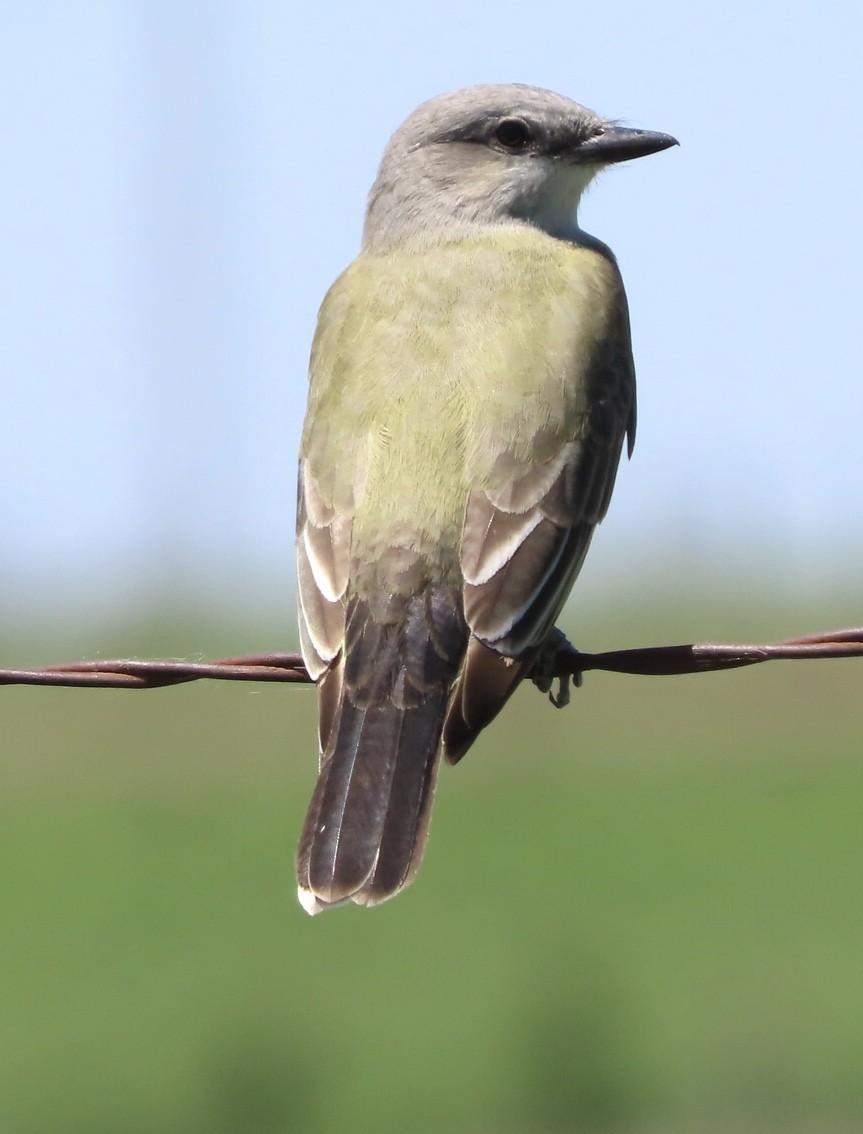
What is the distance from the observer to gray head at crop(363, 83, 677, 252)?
859 centimetres

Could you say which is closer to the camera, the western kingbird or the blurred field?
the western kingbird

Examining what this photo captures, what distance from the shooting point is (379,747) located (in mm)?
6520

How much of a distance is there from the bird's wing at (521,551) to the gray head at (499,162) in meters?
1.24

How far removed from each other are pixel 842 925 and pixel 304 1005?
18.4 feet

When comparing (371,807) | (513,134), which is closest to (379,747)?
(371,807)

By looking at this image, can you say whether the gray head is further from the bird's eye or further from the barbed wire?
the barbed wire

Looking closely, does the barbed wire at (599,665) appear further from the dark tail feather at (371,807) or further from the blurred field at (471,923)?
the blurred field at (471,923)

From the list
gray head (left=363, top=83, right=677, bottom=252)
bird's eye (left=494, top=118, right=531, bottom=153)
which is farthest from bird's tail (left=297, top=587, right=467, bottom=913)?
bird's eye (left=494, top=118, right=531, bottom=153)

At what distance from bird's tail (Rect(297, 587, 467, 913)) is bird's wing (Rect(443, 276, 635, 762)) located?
0.36 feet

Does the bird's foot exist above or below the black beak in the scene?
below

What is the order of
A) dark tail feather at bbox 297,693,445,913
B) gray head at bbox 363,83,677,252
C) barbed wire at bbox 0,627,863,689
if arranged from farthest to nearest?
gray head at bbox 363,83,677,252 → dark tail feather at bbox 297,693,445,913 → barbed wire at bbox 0,627,863,689

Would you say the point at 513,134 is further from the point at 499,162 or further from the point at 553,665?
the point at 553,665

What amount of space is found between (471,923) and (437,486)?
15.7 m

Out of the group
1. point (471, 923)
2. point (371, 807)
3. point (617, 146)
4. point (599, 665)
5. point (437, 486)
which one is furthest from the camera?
point (471, 923)
